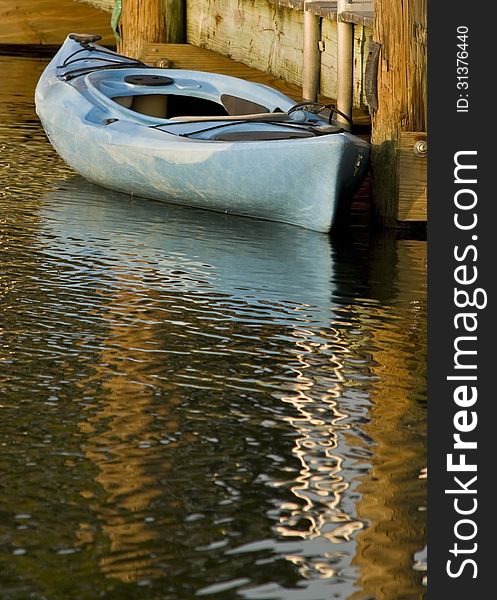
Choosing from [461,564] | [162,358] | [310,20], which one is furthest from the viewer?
[310,20]

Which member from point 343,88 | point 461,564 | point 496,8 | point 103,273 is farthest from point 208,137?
point 461,564

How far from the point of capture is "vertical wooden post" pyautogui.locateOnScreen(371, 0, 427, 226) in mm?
9602

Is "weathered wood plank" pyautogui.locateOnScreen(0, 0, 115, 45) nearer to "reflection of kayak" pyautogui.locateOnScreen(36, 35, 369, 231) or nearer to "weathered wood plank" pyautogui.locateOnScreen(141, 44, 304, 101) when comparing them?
"weathered wood plank" pyautogui.locateOnScreen(141, 44, 304, 101)

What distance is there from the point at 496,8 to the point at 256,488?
3.22 metres

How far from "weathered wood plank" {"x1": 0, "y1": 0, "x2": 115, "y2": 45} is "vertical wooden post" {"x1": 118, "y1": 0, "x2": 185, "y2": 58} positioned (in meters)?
4.14

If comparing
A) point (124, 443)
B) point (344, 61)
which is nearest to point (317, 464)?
point (124, 443)

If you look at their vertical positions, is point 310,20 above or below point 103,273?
above

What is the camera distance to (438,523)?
514cm

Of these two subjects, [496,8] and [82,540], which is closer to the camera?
[82,540]

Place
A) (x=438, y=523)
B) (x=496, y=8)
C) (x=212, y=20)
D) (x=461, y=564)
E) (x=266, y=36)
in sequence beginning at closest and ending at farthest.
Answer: (x=461, y=564) < (x=438, y=523) < (x=496, y=8) < (x=266, y=36) < (x=212, y=20)

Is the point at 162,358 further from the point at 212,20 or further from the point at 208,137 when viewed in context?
the point at 212,20

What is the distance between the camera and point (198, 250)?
9.41 metres

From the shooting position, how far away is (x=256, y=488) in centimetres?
A: 563

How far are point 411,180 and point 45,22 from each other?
10071mm
